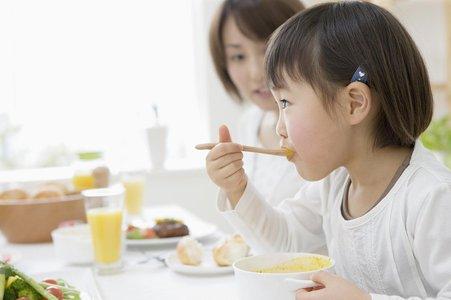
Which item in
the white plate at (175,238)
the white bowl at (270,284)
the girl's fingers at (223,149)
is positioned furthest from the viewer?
the white plate at (175,238)

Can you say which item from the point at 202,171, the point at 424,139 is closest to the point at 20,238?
the point at 202,171

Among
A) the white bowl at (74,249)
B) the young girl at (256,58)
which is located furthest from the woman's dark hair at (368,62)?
the young girl at (256,58)


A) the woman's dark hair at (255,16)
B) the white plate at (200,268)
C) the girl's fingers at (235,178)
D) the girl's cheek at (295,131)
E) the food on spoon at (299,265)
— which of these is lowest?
the white plate at (200,268)

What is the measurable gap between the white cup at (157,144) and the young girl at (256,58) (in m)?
0.86

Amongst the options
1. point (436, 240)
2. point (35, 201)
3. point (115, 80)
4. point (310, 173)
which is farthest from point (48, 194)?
point (115, 80)

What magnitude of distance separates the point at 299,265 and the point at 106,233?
1.85 ft

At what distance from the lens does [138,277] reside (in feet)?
4.65

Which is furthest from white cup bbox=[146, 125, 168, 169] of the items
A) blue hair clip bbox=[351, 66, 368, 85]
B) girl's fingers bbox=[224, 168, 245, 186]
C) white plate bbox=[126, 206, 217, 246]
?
blue hair clip bbox=[351, 66, 368, 85]

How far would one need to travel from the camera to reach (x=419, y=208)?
105 centimetres

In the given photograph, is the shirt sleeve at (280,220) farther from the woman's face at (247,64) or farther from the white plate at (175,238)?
the woman's face at (247,64)

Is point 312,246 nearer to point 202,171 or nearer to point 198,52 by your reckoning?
point 202,171

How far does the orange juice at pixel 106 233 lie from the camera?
1499mm

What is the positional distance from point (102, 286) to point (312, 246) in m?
0.43

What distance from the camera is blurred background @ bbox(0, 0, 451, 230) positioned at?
337 centimetres
